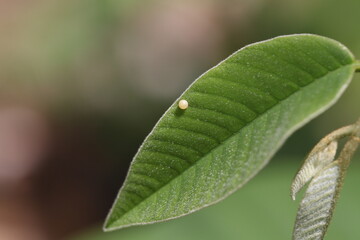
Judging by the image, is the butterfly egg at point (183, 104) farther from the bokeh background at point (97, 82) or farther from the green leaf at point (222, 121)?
the bokeh background at point (97, 82)

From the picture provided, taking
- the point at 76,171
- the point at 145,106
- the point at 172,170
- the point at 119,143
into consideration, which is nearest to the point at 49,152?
the point at 76,171

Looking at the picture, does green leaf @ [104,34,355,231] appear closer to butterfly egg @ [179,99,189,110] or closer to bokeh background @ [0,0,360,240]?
butterfly egg @ [179,99,189,110]

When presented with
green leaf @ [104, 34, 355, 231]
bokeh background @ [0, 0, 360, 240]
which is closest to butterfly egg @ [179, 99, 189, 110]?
green leaf @ [104, 34, 355, 231]

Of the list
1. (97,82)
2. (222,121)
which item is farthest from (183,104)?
(97,82)

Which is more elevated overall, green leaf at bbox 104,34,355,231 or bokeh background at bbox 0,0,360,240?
green leaf at bbox 104,34,355,231

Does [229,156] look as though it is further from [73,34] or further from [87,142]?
[87,142]

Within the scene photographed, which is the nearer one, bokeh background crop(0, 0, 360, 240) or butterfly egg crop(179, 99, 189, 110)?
butterfly egg crop(179, 99, 189, 110)

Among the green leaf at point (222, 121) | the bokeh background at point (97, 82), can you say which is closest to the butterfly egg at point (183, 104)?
the green leaf at point (222, 121)
